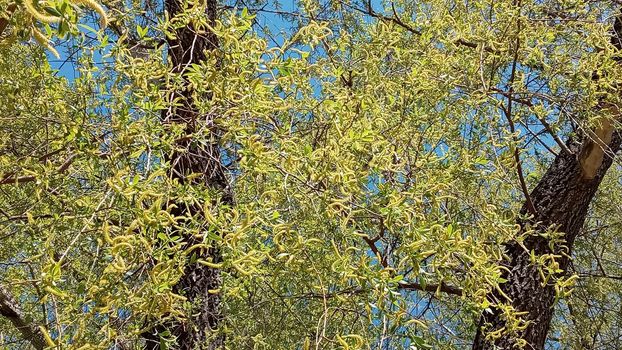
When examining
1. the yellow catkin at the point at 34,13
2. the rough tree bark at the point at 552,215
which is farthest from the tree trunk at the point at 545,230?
the yellow catkin at the point at 34,13

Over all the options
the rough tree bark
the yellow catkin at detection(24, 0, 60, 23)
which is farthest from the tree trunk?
the yellow catkin at detection(24, 0, 60, 23)

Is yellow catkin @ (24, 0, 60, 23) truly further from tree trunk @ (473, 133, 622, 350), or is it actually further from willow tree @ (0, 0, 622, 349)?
tree trunk @ (473, 133, 622, 350)

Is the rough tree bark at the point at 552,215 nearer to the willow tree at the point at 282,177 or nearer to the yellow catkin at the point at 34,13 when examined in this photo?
the willow tree at the point at 282,177

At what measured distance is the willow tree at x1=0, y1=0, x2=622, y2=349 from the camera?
1576 mm

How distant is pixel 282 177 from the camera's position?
1.90 meters

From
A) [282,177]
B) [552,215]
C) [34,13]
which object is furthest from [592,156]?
[34,13]

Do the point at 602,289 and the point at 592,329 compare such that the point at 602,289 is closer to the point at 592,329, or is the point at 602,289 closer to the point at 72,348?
the point at 592,329

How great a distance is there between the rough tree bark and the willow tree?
1cm

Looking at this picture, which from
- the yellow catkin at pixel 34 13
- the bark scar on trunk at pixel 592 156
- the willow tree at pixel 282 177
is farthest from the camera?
the bark scar on trunk at pixel 592 156

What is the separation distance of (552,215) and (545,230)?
0.20 m

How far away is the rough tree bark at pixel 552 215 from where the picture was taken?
3326 mm

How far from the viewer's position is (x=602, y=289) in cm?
453

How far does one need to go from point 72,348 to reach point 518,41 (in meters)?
2.08

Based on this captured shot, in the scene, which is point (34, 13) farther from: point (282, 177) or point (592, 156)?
point (592, 156)
